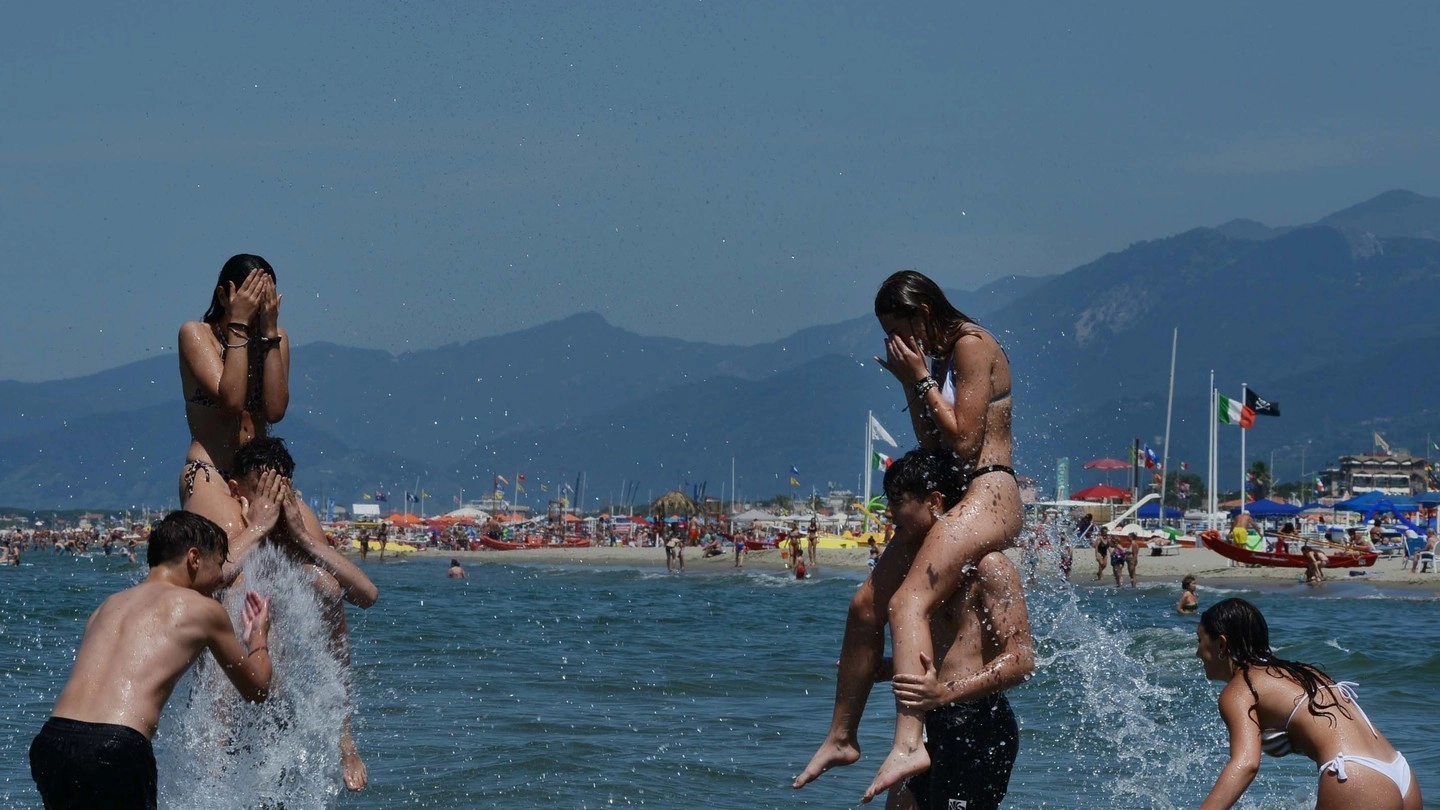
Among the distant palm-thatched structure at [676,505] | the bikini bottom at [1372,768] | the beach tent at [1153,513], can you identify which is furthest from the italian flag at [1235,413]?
the bikini bottom at [1372,768]

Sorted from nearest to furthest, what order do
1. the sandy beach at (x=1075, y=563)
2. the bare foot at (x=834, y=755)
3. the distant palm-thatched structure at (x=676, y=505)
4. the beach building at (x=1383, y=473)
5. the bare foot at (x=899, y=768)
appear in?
the bare foot at (x=899, y=768) → the bare foot at (x=834, y=755) → the sandy beach at (x=1075, y=563) → the distant palm-thatched structure at (x=676, y=505) → the beach building at (x=1383, y=473)

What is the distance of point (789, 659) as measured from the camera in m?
18.9

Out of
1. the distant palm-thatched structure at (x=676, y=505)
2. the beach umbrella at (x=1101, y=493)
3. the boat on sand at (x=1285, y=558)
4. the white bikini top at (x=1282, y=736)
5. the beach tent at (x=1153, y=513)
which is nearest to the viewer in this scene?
the white bikini top at (x=1282, y=736)

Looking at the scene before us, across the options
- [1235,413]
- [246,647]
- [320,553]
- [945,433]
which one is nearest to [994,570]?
[945,433]

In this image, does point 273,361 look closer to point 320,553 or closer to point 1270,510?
point 320,553

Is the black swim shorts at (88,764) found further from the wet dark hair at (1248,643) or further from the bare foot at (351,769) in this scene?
the wet dark hair at (1248,643)

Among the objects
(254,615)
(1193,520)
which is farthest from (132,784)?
(1193,520)

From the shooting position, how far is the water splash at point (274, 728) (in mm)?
6477

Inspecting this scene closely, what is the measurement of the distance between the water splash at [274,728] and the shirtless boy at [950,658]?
2.16m

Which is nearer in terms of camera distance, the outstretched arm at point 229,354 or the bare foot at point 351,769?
the outstretched arm at point 229,354

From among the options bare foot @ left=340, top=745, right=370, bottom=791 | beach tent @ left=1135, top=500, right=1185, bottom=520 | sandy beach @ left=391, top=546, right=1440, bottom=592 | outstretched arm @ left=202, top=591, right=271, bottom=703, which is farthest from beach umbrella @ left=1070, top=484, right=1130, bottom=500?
outstretched arm @ left=202, top=591, right=271, bottom=703

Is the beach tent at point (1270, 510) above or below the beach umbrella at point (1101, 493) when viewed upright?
below

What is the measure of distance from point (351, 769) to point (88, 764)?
69.6 inches

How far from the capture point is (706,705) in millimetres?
13977
